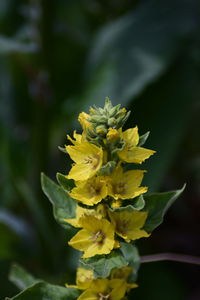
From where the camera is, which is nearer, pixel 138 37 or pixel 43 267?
pixel 43 267

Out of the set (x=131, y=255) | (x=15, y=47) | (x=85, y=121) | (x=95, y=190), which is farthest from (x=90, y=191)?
(x=15, y=47)

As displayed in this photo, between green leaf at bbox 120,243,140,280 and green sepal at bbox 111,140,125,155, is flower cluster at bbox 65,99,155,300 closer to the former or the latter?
green sepal at bbox 111,140,125,155

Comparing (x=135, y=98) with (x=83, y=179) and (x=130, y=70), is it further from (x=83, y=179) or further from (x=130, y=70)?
(x=83, y=179)

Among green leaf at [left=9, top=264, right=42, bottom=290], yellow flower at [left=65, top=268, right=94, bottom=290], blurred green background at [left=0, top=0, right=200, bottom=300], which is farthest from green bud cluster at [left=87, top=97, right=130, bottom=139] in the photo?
blurred green background at [left=0, top=0, right=200, bottom=300]

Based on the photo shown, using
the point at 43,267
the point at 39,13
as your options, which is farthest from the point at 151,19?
the point at 43,267

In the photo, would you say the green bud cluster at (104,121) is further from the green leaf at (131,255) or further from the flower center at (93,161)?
the green leaf at (131,255)

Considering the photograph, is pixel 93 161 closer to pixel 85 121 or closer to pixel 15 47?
pixel 85 121

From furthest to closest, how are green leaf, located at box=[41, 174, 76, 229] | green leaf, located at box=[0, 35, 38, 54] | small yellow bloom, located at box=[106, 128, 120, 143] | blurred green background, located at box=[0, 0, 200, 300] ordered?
blurred green background, located at box=[0, 0, 200, 300], green leaf, located at box=[0, 35, 38, 54], green leaf, located at box=[41, 174, 76, 229], small yellow bloom, located at box=[106, 128, 120, 143]

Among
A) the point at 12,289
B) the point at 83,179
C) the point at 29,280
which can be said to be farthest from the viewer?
the point at 12,289
